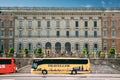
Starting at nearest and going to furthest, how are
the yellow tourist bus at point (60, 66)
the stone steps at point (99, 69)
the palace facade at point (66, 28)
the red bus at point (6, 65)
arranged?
the yellow tourist bus at point (60, 66), the red bus at point (6, 65), the stone steps at point (99, 69), the palace facade at point (66, 28)

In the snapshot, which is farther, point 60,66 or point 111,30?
point 111,30

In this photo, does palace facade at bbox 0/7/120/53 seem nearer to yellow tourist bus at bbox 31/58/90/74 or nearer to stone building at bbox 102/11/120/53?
stone building at bbox 102/11/120/53

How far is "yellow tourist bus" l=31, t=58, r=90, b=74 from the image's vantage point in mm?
51344

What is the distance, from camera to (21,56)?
6425 cm

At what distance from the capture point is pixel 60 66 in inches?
2050

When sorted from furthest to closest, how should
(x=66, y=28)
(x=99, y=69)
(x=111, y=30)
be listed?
1. (x=111, y=30)
2. (x=66, y=28)
3. (x=99, y=69)

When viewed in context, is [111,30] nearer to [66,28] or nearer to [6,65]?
[66,28]

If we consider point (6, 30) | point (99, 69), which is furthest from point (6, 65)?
point (6, 30)

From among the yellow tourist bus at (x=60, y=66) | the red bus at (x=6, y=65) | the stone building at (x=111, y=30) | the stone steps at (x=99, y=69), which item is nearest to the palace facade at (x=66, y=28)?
the stone building at (x=111, y=30)

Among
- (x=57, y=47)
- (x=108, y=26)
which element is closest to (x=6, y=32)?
(x=57, y=47)

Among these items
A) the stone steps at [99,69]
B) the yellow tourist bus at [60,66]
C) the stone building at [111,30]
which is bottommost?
the stone steps at [99,69]

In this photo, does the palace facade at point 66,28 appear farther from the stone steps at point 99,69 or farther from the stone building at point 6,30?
the stone steps at point 99,69

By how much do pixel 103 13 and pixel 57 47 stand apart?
13.7m

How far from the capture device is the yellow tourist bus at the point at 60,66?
168ft
